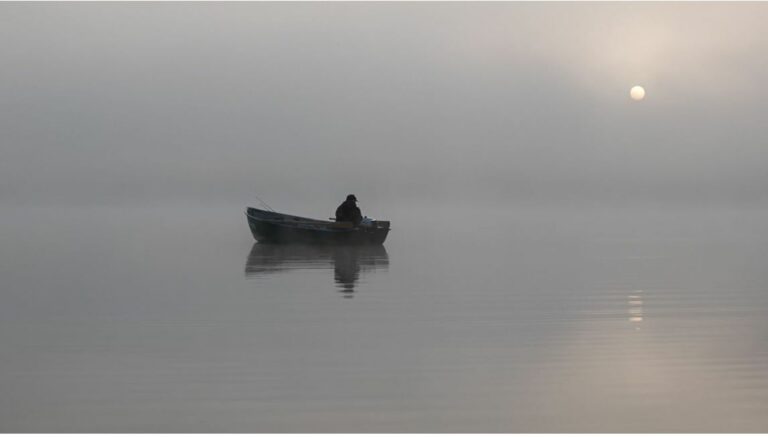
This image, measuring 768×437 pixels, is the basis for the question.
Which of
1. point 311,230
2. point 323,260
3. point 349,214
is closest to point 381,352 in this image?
point 323,260

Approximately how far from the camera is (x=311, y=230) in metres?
37.4

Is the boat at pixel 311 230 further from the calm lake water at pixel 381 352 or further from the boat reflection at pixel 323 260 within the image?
the calm lake water at pixel 381 352

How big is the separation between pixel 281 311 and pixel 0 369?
7017mm

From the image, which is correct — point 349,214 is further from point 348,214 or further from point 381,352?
point 381,352

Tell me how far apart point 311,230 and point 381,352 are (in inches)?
A: 968

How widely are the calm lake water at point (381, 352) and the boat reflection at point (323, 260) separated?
44 cm

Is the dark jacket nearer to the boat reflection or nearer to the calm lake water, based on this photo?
the boat reflection

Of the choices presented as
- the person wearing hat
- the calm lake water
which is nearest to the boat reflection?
the calm lake water

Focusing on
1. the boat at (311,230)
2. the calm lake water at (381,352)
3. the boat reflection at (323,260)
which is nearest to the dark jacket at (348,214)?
the boat at (311,230)

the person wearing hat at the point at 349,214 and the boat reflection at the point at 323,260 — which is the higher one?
the person wearing hat at the point at 349,214

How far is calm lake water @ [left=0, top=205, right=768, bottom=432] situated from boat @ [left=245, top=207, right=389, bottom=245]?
29.6ft

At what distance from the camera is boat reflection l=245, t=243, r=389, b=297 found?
27094mm

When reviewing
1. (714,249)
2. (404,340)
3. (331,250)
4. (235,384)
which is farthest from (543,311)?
(714,249)

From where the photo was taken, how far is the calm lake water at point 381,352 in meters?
9.41
